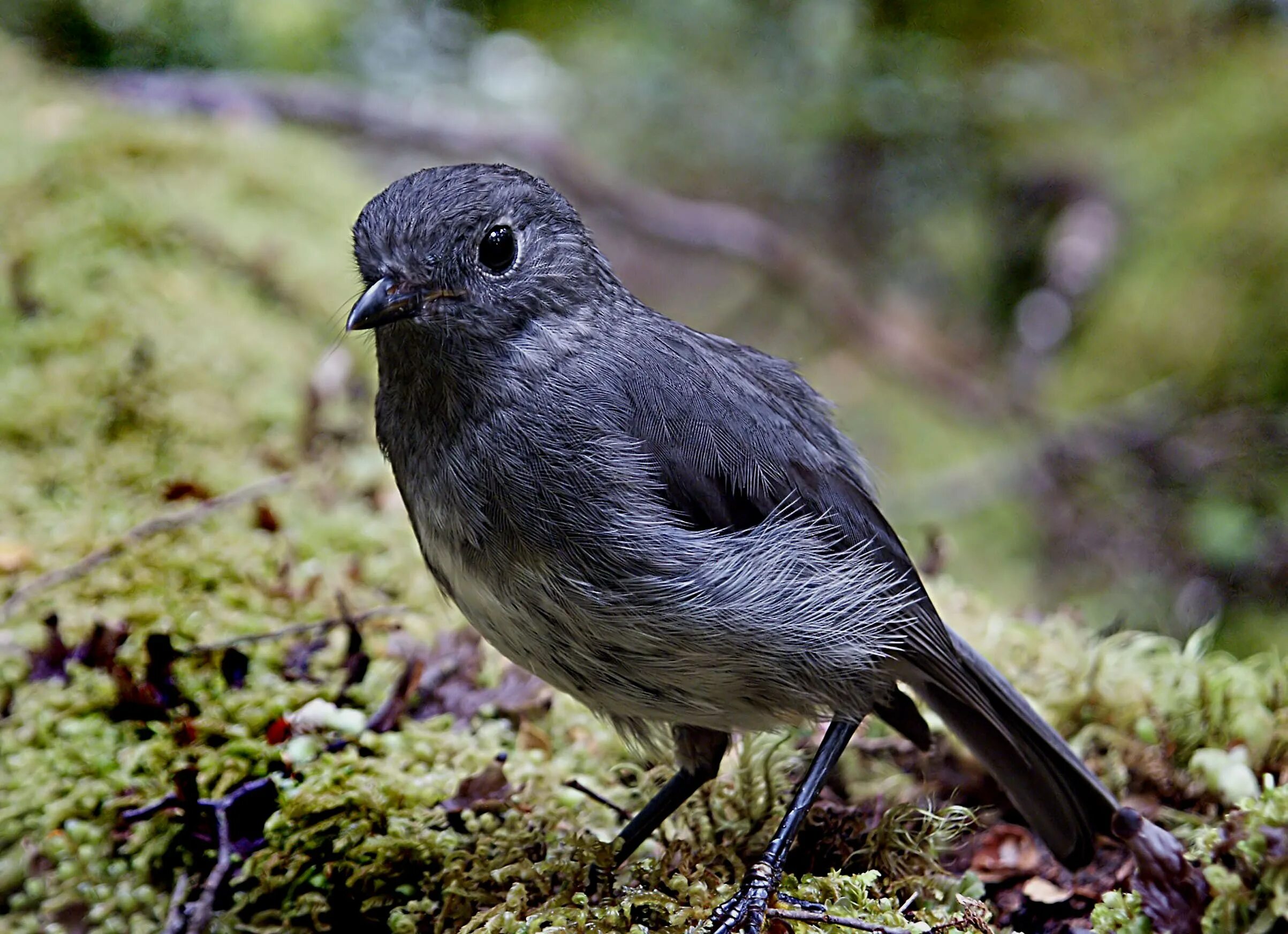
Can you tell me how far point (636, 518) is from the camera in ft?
6.91

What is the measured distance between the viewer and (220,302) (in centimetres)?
476

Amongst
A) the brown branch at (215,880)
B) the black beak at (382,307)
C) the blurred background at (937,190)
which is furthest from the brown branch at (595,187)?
the brown branch at (215,880)

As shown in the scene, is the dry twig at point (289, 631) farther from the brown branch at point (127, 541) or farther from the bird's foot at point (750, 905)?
the bird's foot at point (750, 905)

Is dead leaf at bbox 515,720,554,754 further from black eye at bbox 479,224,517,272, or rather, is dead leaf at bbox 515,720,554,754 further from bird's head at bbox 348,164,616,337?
black eye at bbox 479,224,517,272

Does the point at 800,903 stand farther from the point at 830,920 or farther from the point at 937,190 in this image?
the point at 937,190

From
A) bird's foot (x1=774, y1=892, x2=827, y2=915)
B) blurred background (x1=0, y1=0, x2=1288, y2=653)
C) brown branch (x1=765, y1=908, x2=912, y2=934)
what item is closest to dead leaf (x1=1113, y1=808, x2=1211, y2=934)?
brown branch (x1=765, y1=908, x2=912, y2=934)

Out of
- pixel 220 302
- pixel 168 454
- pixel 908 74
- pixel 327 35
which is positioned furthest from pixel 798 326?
pixel 168 454

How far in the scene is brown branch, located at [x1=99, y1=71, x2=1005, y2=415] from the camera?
7113 mm

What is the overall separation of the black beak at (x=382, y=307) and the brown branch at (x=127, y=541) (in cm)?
140

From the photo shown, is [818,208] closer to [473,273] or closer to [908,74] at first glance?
[908,74]

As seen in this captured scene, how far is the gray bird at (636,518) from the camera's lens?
2.09 metres

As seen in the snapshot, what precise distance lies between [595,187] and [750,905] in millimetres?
6728

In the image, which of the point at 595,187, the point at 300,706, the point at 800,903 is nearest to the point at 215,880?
the point at 300,706

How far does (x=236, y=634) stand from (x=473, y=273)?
4.35ft
